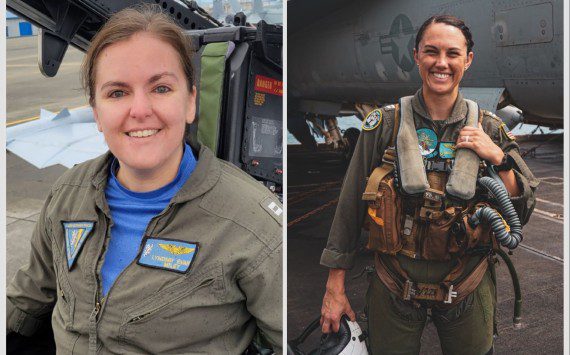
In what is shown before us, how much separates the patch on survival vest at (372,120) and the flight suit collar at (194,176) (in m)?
0.68

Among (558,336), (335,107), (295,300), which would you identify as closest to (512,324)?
(558,336)

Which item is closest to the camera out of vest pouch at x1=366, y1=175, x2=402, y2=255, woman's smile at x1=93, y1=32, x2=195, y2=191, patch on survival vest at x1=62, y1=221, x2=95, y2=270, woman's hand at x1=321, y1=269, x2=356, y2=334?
woman's smile at x1=93, y1=32, x2=195, y2=191

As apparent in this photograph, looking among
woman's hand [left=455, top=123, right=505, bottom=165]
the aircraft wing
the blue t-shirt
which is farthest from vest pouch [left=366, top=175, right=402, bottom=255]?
the aircraft wing

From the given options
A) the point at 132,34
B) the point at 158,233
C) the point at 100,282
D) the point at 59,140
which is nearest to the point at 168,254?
the point at 158,233

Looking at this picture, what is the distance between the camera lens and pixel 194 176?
130 centimetres

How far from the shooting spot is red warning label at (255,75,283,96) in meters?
1.98

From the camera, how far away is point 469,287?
184cm

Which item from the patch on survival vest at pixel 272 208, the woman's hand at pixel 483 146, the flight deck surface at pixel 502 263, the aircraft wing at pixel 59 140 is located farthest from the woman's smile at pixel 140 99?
the aircraft wing at pixel 59 140

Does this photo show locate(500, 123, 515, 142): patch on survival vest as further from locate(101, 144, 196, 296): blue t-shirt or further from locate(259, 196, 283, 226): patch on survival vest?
locate(101, 144, 196, 296): blue t-shirt

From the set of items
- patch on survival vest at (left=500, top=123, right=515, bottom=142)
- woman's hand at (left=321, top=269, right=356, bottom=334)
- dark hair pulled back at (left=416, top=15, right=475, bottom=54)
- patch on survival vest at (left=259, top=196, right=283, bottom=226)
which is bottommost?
woman's hand at (left=321, top=269, right=356, bottom=334)

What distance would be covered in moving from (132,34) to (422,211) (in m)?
1.07

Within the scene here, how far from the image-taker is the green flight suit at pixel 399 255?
5.80ft

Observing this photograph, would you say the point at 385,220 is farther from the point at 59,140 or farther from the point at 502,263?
the point at 59,140

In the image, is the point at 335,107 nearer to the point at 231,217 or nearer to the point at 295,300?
the point at 295,300
